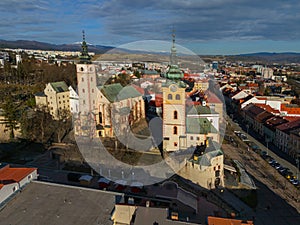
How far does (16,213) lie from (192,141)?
15.7 metres

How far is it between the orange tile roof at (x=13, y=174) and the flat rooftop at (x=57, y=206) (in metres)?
0.77

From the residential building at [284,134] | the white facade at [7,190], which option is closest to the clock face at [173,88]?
the white facade at [7,190]

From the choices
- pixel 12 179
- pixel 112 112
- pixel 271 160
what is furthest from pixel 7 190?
pixel 271 160

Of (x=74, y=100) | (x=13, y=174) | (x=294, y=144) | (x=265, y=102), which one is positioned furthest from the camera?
(x=265, y=102)

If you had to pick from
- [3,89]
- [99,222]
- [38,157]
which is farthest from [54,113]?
[99,222]

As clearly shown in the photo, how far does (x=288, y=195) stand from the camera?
63.1 ft

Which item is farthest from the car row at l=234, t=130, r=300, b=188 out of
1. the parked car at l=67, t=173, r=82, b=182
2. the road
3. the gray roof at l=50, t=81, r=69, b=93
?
the gray roof at l=50, t=81, r=69, b=93

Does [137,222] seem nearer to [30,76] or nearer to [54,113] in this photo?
[54,113]

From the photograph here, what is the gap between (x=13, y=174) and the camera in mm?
15406

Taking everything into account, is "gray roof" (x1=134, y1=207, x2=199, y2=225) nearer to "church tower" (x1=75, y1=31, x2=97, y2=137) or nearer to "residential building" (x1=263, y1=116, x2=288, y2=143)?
"church tower" (x1=75, y1=31, x2=97, y2=137)

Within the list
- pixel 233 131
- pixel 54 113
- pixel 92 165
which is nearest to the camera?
pixel 92 165

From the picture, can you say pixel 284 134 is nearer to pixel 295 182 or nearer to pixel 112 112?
pixel 295 182

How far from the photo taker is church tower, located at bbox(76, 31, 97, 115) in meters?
29.2

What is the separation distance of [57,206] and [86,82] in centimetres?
1823
